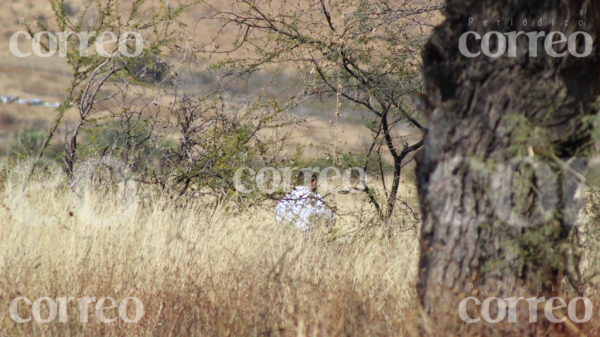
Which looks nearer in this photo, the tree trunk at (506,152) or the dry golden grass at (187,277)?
the tree trunk at (506,152)

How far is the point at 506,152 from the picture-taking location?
332 cm

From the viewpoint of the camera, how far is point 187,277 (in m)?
4.27

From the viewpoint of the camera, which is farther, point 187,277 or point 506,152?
point 187,277

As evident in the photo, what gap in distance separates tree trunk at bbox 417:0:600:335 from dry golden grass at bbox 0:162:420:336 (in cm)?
50

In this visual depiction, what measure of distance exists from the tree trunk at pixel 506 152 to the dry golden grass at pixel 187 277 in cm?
50

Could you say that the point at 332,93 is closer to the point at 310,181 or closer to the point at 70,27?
the point at 310,181

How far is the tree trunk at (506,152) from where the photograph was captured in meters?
3.28

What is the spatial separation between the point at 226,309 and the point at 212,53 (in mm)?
4607

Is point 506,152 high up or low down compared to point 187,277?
up

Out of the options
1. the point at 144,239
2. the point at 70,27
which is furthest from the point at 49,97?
the point at 144,239

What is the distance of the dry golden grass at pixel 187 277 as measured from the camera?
12.0 ft

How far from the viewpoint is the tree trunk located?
3281 millimetres

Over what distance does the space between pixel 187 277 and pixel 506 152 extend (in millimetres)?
2345

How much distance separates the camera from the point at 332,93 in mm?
8242
